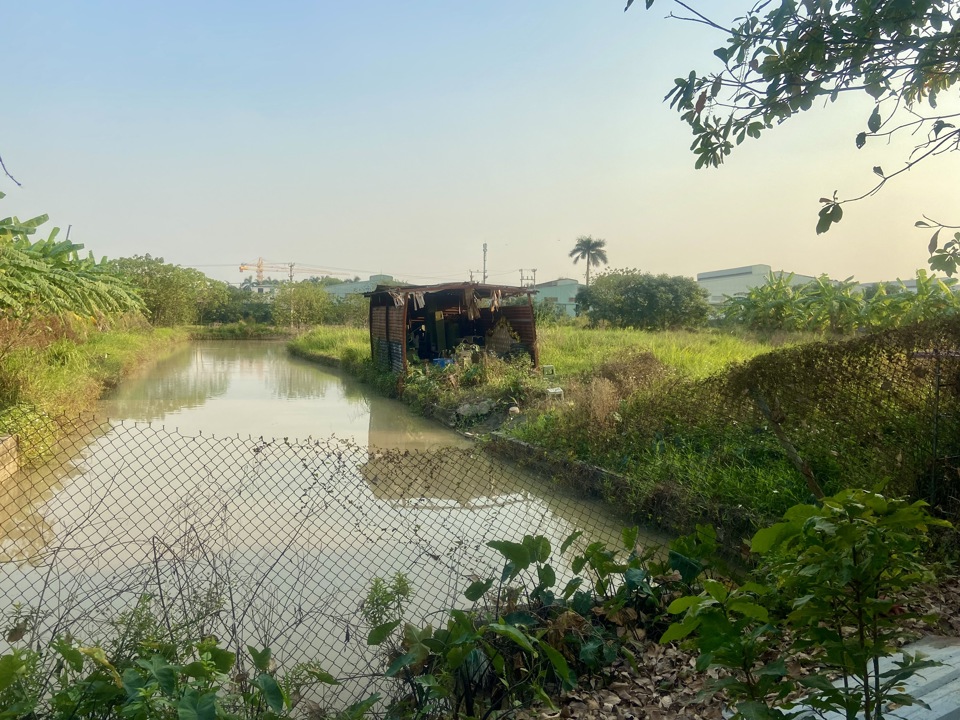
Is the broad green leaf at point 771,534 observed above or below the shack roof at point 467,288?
below

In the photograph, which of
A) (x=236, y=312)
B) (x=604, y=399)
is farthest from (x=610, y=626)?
(x=236, y=312)

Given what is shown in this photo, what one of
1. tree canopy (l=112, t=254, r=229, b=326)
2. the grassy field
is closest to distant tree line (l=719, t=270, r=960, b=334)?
the grassy field

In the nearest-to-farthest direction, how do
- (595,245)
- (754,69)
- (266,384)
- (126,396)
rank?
1. (754,69)
2. (126,396)
3. (266,384)
4. (595,245)

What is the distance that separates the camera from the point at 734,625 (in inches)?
67.4

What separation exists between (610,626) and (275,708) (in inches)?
68.7

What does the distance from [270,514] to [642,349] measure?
359 inches

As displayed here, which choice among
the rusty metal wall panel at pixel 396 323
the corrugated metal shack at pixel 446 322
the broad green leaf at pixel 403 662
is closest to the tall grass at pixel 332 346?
the corrugated metal shack at pixel 446 322

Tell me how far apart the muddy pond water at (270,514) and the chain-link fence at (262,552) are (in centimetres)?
3

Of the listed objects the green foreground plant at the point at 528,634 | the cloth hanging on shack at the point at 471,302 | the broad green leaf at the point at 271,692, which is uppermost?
the cloth hanging on shack at the point at 471,302

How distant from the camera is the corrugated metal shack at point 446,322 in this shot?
15164 mm

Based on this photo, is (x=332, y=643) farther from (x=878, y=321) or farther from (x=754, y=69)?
(x=878, y=321)

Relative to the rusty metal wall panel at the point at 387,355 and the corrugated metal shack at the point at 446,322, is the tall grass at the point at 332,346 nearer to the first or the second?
the rusty metal wall panel at the point at 387,355

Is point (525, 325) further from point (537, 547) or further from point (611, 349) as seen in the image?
point (537, 547)

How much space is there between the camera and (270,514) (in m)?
5.62
